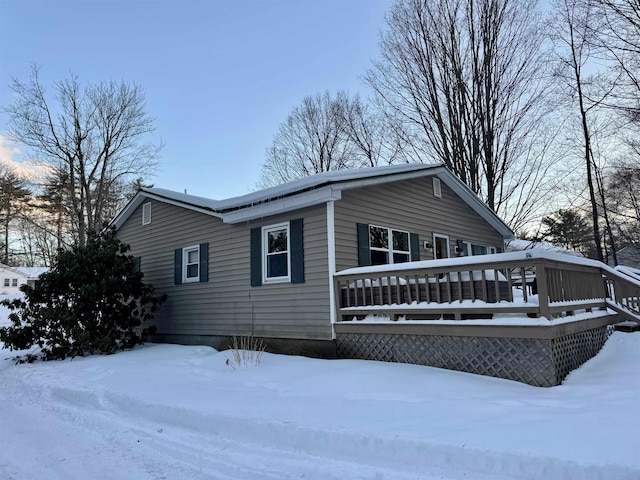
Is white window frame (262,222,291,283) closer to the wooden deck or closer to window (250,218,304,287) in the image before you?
window (250,218,304,287)

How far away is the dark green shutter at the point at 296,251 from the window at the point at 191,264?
3012mm

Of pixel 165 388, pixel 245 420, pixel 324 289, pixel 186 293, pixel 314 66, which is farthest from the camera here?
pixel 314 66

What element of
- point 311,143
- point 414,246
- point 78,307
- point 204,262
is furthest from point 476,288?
point 311,143

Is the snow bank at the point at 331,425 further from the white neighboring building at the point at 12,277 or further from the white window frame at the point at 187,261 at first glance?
the white neighboring building at the point at 12,277

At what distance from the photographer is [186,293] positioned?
36.7 feet

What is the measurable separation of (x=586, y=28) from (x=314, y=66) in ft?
29.7

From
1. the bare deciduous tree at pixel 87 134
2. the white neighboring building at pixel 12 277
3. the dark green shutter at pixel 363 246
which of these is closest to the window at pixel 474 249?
the dark green shutter at pixel 363 246

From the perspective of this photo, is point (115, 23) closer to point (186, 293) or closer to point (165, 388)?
point (186, 293)

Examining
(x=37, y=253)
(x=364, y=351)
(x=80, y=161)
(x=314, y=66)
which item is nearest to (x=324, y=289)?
(x=364, y=351)

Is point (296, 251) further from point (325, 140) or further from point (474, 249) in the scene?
point (325, 140)

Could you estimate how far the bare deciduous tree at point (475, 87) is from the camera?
16.7 m

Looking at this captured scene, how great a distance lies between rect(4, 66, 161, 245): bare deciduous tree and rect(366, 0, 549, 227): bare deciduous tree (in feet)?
44.9

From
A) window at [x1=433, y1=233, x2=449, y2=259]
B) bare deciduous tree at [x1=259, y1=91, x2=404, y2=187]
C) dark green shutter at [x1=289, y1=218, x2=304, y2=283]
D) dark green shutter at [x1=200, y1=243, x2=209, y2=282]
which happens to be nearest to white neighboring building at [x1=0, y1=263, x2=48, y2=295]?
bare deciduous tree at [x1=259, y1=91, x2=404, y2=187]

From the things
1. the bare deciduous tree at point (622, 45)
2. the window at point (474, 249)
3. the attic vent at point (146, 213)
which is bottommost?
the window at point (474, 249)
